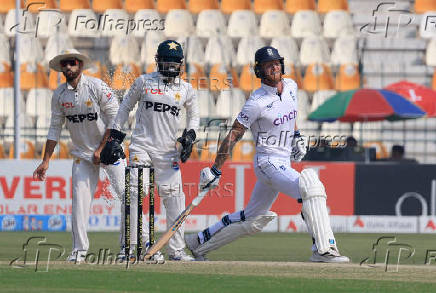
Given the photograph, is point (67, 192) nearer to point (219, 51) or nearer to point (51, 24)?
point (219, 51)

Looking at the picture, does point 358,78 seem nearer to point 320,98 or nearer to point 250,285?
point 320,98

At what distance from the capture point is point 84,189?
394 inches

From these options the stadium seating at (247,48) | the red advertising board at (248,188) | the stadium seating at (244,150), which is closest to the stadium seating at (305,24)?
the stadium seating at (247,48)

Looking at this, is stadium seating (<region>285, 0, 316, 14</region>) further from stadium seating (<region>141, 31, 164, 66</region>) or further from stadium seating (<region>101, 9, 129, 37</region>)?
stadium seating (<region>101, 9, 129, 37</region>)

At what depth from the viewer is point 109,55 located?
22.1 m

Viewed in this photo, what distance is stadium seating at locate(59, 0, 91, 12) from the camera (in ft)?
76.3

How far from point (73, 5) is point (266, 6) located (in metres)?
4.17

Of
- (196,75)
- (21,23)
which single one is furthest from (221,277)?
(21,23)

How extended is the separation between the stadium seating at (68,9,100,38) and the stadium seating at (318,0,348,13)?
4.95m

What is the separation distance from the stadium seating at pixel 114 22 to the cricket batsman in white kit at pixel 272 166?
12.6 metres

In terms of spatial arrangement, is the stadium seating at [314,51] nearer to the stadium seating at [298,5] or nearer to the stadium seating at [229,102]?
the stadium seating at [298,5]

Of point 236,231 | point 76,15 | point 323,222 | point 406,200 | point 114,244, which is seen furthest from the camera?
point 76,15

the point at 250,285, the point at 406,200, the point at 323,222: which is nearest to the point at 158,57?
the point at 323,222

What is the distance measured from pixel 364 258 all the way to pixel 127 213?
293 cm
